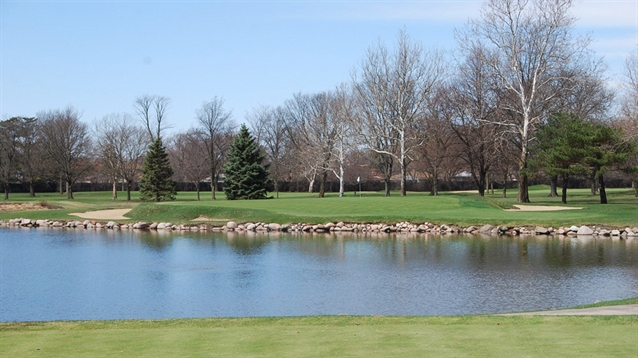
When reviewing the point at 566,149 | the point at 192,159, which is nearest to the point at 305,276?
the point at 566,149

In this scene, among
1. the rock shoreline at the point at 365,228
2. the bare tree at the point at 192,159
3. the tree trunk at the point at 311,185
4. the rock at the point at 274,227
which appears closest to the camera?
the rock shoreline at the point at 365,228

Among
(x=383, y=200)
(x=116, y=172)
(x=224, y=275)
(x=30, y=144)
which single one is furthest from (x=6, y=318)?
(x=30, y=144)

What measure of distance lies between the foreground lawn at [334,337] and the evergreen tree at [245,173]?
42053 millimetres

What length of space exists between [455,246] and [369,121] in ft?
118

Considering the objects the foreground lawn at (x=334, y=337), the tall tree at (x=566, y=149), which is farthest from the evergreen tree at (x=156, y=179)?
the foreground lawn at (x=334, y=337)

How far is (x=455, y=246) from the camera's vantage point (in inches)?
1016

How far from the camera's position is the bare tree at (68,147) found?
220ft

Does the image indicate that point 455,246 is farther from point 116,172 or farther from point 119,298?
point 116,172

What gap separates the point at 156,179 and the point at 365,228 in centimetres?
2923

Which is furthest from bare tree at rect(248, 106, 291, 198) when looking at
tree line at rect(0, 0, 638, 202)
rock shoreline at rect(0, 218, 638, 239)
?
rock shoreline at rect(0, 218, 638, 239)

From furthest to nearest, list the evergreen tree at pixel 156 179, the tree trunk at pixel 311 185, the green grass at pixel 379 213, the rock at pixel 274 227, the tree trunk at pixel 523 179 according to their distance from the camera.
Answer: the tree trunk at pixel 311 185, the evergreen tree at pixel 156 179, the tree trunk at pixel 523 179, the rock at pixel 274 227, the green grass at pixel 379 213

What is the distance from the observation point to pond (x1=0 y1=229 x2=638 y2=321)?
577 inches

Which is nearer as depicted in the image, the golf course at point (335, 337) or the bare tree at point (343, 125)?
the golf course at point (335, 337)

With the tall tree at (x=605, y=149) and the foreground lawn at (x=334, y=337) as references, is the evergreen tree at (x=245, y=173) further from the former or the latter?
the foreground lawn at (x=334, y=337)
